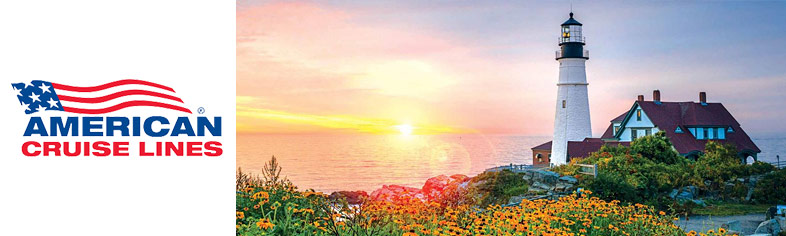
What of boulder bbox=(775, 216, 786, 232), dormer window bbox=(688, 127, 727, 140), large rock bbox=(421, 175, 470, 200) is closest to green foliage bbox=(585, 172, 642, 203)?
boulder bbox=(775, 216, 786, 232)

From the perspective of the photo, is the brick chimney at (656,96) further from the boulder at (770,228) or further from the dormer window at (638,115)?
the boulder at (770,228)

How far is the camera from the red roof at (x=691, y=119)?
25.2 metres

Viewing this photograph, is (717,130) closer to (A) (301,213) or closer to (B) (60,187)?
(A) (301,213)

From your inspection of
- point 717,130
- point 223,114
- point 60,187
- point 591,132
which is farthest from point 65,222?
point 717,130

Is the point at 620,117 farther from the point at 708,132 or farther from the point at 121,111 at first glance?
the point at 121,111

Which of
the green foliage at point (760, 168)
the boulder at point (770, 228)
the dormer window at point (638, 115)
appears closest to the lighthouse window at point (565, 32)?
the dormer window at point (638, 115)

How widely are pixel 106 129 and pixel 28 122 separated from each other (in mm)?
592

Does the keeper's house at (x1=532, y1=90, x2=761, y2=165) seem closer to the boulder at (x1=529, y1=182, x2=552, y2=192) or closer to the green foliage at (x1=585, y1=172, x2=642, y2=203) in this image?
the boulder at (x1=529, y1=182, x2=552, y2=192)

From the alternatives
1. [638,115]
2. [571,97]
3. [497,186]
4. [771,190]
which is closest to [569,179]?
[497,186]

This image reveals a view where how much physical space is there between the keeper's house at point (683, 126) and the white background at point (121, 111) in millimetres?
22338

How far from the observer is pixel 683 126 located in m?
25.6

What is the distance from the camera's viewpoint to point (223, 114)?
468cm

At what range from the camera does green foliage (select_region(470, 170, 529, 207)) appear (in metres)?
14.0

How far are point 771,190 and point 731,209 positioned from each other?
2346 mm
